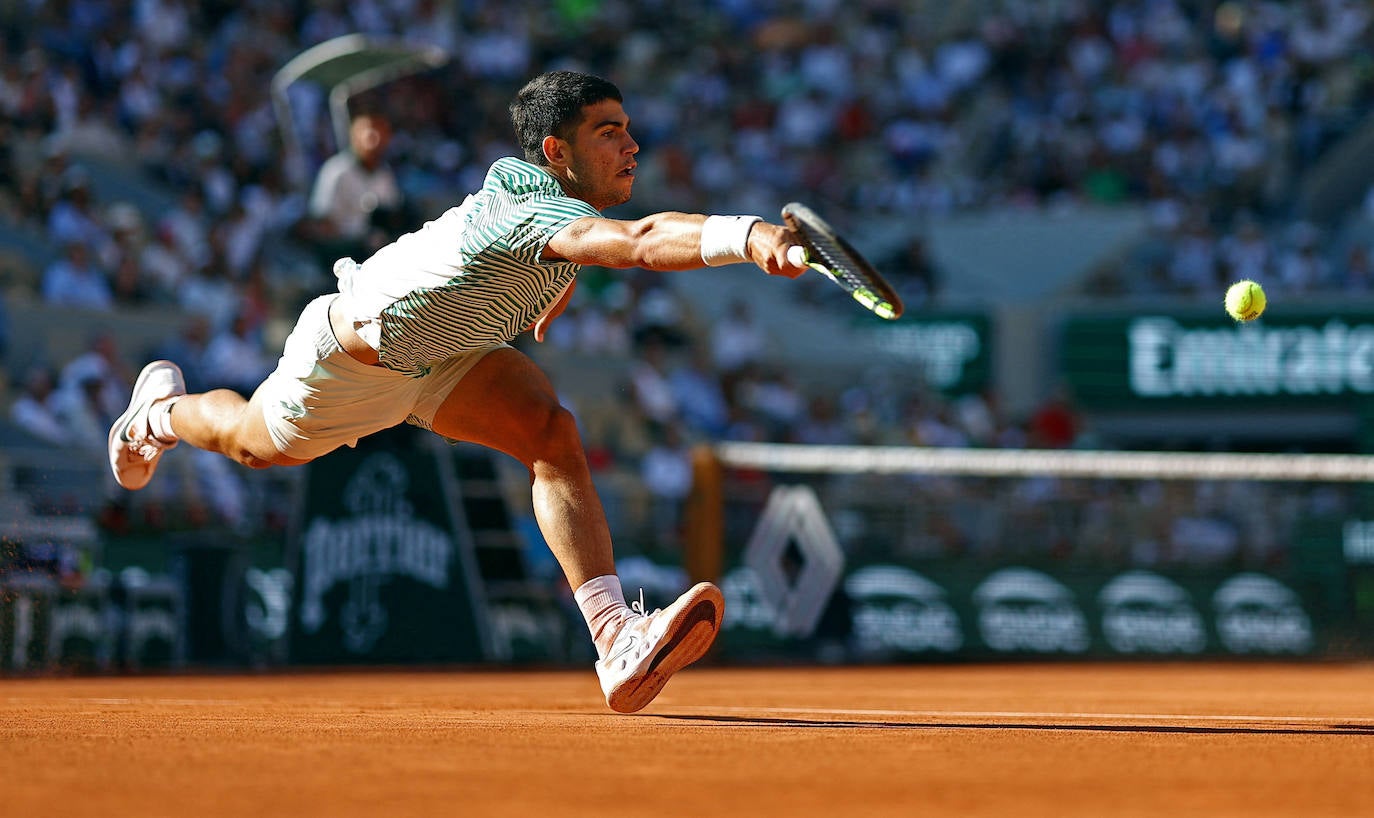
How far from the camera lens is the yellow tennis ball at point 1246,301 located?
21.9ft

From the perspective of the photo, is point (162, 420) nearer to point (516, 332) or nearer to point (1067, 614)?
point (516, 332)

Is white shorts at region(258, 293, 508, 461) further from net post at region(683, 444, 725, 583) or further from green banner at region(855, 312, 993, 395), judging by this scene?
green banner at region(855, 312, 993, 395)

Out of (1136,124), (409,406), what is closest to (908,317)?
(1136,124)

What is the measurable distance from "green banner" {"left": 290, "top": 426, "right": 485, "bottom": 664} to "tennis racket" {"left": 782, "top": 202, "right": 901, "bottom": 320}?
270 inches

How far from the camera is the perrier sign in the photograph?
19344mm

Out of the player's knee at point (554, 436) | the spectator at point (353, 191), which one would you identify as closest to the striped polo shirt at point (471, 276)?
the player's knee at point (554, 436)

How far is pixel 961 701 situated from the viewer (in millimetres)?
7703

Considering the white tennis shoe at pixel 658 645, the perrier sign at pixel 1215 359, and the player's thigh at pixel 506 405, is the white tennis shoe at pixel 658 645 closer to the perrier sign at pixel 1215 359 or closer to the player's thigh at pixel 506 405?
the player's thigh at pixel 506 405

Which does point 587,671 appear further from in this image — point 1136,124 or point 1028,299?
point 1136,124

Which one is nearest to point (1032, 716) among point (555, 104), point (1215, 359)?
point (555, 104)

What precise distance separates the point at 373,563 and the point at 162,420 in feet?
13.3

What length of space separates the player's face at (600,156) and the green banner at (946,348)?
1494 cm

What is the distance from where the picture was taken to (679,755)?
446cm

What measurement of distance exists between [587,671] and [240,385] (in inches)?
123
